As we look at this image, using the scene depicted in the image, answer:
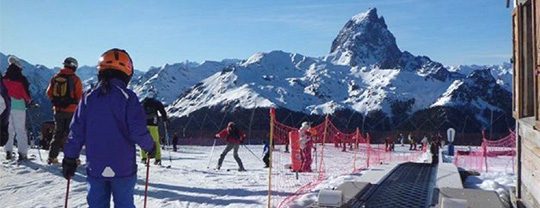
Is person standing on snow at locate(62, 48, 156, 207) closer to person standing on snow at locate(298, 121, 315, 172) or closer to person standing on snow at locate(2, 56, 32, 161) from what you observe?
person standing on snow at locate(2, 56, 32, 161)

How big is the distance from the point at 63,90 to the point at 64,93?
53mm

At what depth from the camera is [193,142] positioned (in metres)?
45.8

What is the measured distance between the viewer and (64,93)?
8.53 metres

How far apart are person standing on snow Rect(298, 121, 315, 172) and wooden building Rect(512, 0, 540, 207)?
6335 millimetres

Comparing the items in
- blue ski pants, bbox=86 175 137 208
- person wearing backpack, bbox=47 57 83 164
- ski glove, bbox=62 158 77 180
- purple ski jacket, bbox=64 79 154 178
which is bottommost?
blue ski pants, bbox=86 175 137 208

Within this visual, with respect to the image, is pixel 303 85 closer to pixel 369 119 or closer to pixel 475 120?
pixel 369 119

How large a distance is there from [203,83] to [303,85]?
1211 inches

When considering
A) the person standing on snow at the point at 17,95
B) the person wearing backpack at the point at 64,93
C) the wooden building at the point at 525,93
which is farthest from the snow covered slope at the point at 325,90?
the wooden building at the point at 525,93

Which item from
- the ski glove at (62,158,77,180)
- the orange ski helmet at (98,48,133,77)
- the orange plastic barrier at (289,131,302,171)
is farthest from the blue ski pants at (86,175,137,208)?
the orange plastic barrier at (289,131,302,171)

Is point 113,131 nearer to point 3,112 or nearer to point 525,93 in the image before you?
point 3,112

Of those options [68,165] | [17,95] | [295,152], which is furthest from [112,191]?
[295,152]

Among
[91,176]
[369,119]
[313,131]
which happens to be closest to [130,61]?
[91,176]

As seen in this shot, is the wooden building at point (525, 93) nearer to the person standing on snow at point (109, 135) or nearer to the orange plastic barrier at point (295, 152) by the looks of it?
the person standing on snow at point (109, 135)

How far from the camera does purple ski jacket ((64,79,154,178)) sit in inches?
174
